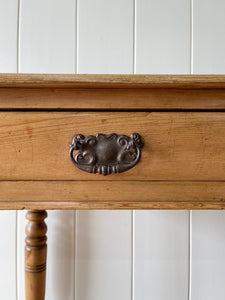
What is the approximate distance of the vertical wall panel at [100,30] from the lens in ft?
2.19

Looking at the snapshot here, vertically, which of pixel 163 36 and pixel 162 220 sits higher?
pixel 163 36

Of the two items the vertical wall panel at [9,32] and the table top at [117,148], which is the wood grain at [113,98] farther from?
the vertical wall panel at [9,32]

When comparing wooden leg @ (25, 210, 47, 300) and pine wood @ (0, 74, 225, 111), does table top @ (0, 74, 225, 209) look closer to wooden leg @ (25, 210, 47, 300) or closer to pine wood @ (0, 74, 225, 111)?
pine wood @ (0, 74, 225, 111)

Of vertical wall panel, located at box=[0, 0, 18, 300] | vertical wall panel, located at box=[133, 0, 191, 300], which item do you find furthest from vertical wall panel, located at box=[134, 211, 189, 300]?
vertical wall panel, located at box=[0, 0, 18, 300]

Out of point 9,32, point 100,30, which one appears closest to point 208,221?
point 100,30

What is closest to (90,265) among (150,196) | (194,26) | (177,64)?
(150,196)

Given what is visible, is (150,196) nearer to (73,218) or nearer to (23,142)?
(23,142)

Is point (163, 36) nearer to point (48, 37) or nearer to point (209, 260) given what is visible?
point (48, 37)

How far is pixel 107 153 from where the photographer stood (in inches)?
12.4

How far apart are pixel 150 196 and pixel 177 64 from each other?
0.47 metres

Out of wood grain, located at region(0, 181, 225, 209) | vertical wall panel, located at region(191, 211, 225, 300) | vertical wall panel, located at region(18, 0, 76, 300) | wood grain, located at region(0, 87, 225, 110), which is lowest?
vertical wall panel, located at region(191, 211, 225, 300)

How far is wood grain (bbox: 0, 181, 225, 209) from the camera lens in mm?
316

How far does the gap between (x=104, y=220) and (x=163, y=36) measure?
1.70 feet

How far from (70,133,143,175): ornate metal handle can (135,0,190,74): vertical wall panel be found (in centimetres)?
41
